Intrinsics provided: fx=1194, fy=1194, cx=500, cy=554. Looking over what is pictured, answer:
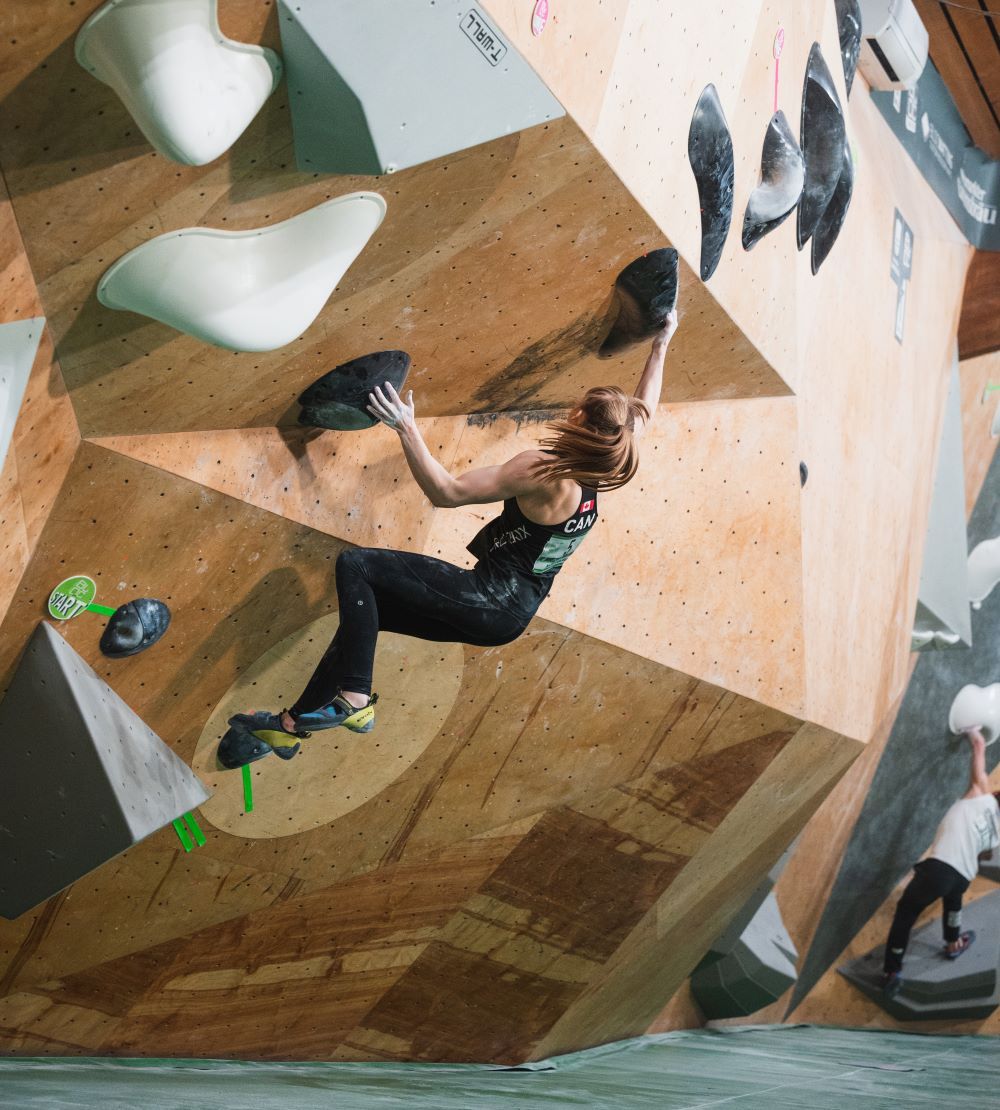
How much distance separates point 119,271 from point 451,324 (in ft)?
3.14

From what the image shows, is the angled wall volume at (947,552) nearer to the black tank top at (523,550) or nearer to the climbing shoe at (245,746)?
the black tank top at (523,550)

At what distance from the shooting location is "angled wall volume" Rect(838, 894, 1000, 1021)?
635cm

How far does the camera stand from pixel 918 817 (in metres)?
6.49

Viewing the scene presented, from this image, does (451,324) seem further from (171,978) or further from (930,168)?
(930,168)

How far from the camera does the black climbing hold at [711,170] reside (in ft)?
10.5

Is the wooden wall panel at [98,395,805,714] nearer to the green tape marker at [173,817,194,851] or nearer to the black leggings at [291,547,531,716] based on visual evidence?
the black leggings at [291,547,531,716]

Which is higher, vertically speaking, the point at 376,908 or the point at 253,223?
the point at 253,223

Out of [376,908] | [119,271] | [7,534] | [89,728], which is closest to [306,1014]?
[376,908]

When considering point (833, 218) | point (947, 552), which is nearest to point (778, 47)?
point (833, 218)

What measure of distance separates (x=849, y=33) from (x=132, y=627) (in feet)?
10.7

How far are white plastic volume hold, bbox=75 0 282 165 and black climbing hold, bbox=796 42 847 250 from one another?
2315 mm

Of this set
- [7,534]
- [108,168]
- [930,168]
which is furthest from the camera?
[930,168]

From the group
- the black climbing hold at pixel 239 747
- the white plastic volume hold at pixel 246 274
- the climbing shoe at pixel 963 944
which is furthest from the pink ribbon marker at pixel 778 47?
the climbing shoe at pixel 963 944

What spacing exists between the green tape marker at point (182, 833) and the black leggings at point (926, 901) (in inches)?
167
